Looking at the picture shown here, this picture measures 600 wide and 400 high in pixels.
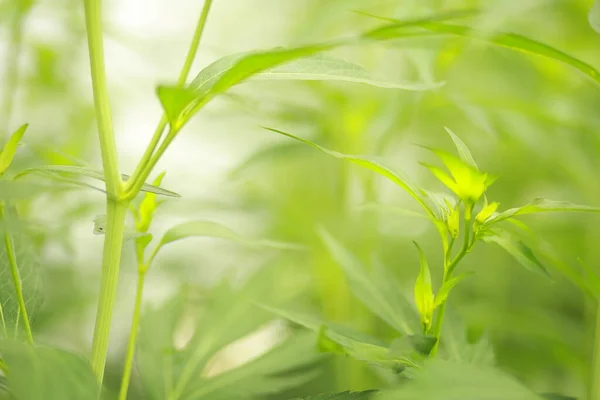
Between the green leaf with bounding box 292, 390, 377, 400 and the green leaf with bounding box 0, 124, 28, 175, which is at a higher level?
the green leaf with bounding box 0, 124, 28, 175

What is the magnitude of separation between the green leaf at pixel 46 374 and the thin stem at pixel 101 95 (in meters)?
0.08

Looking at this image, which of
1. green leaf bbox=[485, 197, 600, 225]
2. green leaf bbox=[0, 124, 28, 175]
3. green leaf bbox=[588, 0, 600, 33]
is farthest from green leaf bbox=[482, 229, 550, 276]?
green leaf bbox=[0, 124, 28, 175]

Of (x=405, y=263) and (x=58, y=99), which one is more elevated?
(x=58, y=99)

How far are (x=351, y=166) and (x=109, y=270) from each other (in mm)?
478

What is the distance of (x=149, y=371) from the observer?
417mm

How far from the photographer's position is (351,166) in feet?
2.47

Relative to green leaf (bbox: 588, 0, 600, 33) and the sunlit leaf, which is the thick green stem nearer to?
the sunlit leaf

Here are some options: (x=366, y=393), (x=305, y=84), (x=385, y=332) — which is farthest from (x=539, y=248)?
(x=385, y=332)

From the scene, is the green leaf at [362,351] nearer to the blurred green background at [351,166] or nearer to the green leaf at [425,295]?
the green leaf at [425,295]

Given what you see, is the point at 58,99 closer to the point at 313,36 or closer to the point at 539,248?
the point at 313,36

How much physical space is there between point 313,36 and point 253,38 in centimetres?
89

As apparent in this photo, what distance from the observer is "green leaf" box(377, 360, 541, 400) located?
0.23 m

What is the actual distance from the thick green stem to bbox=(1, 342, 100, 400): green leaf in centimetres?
4

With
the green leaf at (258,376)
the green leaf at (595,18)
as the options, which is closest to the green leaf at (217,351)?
the green leaf at (258,376)
